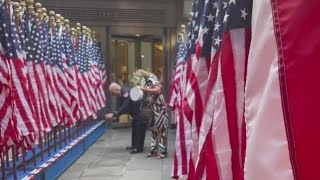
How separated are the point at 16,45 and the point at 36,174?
6.46 ft

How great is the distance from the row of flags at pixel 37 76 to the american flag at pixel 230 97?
390 centimetres

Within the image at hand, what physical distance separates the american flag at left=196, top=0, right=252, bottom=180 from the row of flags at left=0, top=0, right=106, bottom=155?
3.90m

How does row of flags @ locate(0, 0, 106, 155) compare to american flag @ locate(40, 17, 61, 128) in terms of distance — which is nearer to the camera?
row of flags @ locate(0, 0, 106, 155)

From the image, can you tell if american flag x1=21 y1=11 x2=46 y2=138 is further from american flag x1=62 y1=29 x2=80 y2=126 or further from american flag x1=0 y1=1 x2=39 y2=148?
american flag x1=62 y1=29 x2=80 y2=126

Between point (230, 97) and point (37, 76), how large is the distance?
19.9ft

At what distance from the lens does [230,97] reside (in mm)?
2316

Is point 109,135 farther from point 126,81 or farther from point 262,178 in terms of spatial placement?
point 262,178

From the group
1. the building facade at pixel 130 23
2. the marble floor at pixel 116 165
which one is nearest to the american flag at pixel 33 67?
the marble floor at pixel 116 165

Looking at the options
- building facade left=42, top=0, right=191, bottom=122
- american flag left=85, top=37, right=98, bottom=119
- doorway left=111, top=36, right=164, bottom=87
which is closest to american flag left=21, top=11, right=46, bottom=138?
american flag left=85, top=37, right=98, bottom=119

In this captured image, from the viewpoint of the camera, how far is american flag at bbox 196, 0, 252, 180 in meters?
2.27

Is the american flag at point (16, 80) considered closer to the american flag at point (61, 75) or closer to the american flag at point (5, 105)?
the american flag at point (5, 105)

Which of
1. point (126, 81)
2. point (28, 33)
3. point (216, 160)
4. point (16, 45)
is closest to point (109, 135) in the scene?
point (126, 81)

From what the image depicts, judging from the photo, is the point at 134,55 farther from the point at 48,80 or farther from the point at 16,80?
the point at 16,80

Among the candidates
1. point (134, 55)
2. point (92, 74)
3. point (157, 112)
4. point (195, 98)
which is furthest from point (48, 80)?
point (134, 55)
